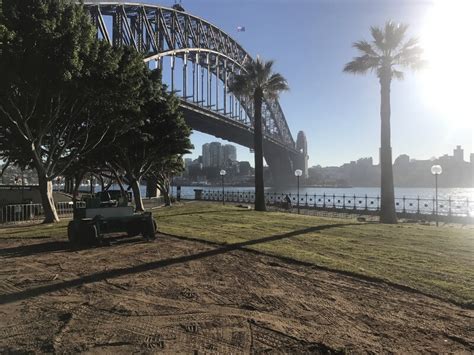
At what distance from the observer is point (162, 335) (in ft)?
15.9

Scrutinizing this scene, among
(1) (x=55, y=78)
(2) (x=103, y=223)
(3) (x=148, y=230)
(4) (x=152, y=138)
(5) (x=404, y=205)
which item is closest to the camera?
(2) (x=103, y=223)

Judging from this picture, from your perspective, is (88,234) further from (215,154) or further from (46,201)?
(215,154)

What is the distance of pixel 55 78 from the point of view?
51.9 feet

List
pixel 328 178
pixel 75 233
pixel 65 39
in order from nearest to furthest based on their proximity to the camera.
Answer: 1. pixel 75 233
2. pixel 65 39
3. pixel 328 178

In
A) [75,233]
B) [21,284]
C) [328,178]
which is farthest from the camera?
[328,178]

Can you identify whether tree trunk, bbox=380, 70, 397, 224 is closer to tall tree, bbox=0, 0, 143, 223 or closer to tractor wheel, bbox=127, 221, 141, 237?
tall tree, bbox=0, 0, 143, 223

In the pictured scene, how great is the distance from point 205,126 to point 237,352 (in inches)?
2583

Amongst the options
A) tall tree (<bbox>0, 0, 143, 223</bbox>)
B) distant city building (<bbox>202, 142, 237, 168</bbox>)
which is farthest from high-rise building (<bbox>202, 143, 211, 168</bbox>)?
tall tree (<bbox>0, 0, 143, 223</bbox>)

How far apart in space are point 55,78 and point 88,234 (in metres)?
7.12

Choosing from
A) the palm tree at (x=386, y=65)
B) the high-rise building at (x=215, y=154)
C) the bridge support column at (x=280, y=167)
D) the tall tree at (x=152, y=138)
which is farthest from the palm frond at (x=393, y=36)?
the high-rise building at (x=215, y=154)

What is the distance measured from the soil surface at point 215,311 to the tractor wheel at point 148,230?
3833 mm

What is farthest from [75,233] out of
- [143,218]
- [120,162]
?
[120,162]

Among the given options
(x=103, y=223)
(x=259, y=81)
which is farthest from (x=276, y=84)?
(x=103, y=223)

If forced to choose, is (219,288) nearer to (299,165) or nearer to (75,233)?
(75,233)
